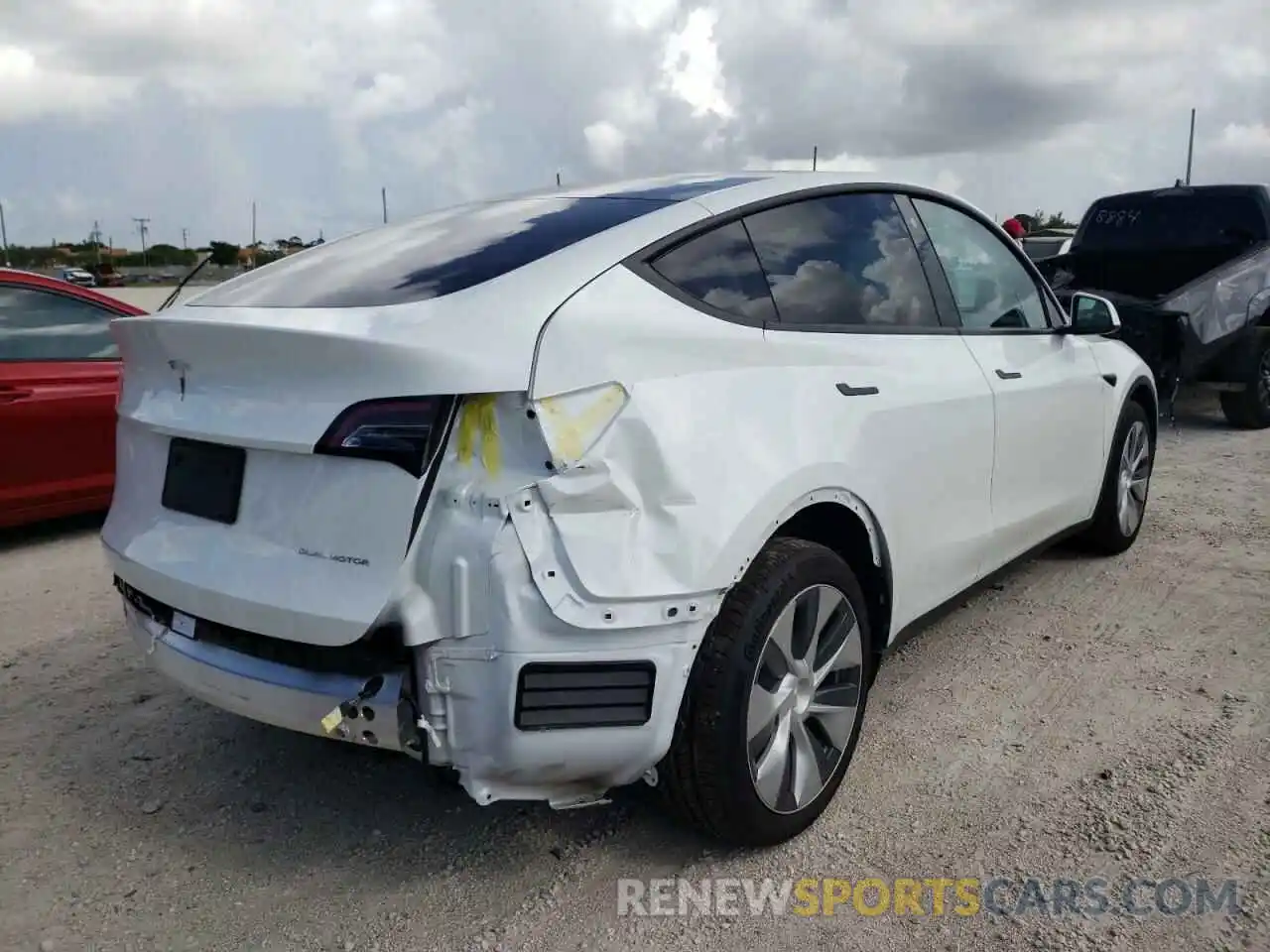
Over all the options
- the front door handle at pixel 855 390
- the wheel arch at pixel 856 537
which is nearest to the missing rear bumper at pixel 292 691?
A: the wheel arch at pixel 856 537

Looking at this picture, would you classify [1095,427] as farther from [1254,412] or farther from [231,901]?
[1254,412]

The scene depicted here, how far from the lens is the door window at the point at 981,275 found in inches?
142

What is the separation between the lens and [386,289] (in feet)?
8.21

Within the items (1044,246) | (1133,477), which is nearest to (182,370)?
(1133,477)

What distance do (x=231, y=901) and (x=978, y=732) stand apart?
2157 mm

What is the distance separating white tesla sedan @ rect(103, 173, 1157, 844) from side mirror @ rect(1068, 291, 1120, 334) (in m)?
1.47

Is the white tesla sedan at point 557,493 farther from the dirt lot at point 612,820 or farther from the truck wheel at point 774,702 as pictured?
the dirt lot at point 612,820

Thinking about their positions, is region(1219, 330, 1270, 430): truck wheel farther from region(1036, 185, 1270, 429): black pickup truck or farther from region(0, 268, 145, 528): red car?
region(0, 268, 145, 528): red car

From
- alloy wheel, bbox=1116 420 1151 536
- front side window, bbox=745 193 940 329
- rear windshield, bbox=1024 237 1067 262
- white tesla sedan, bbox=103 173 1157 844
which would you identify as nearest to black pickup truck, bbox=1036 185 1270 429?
alloy wheel, bbox=1116 420 1151 536

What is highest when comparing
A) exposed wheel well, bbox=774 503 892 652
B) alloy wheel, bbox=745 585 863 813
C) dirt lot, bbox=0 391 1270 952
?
exposed wheel well, bbox=774 503 892 652

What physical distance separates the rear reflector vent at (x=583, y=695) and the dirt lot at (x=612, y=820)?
524 mm

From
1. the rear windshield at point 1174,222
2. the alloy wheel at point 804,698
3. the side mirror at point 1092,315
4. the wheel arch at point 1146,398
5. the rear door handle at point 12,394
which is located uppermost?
the rear windshield at point 1174,222

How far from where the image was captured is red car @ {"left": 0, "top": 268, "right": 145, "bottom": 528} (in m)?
5.39

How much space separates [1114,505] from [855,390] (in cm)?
252
